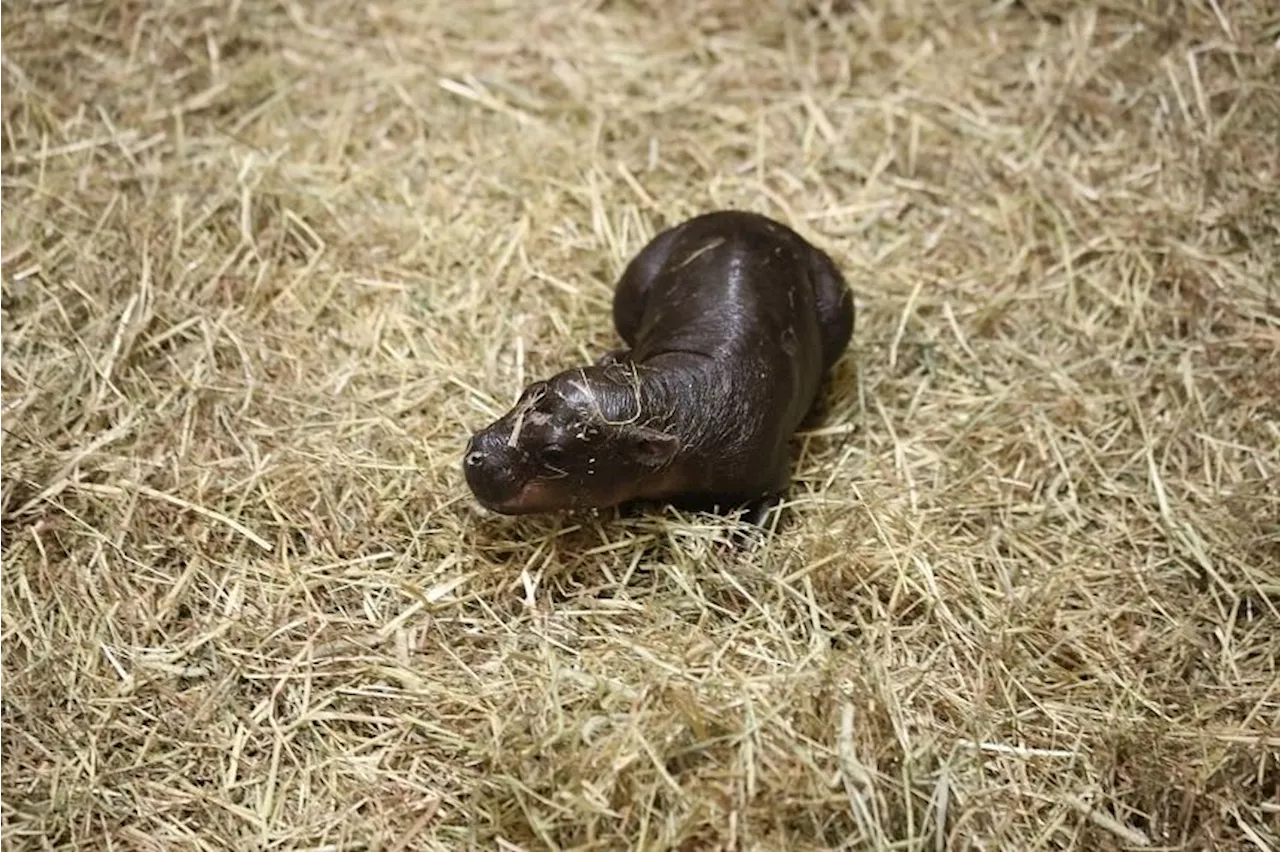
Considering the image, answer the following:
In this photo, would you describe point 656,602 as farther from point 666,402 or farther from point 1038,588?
point 1038,588

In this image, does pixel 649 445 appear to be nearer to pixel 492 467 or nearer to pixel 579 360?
pixel 492 467

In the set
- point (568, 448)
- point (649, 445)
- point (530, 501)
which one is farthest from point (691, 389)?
point (530, 501)

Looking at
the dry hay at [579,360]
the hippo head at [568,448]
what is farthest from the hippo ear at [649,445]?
the dry hay at [579,360]

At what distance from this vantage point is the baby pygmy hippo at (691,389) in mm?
3541

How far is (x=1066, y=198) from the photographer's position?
487 cm

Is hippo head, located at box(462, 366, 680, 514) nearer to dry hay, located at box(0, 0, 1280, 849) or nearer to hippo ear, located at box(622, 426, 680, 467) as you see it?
hippo ear, located at box(622, 426, 680, 467)

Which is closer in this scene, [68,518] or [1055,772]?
[1055,772]

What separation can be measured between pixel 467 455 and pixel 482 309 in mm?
1037

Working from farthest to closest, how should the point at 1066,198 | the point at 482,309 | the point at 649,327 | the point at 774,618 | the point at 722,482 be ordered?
1. the point at 1066,198
2. the point at 482,309
3. the point at 649,327
4. the point at 722,482
5. the point at 774,618

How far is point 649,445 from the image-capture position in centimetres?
358

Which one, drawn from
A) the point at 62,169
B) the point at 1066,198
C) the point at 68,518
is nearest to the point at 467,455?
the point at 68,518

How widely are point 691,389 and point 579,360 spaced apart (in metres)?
0.74

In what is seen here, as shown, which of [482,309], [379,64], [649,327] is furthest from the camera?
[379,64]

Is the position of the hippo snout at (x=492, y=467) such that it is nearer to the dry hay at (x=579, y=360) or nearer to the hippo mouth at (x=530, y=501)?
the hippo mouth at (x=530, y=501)
